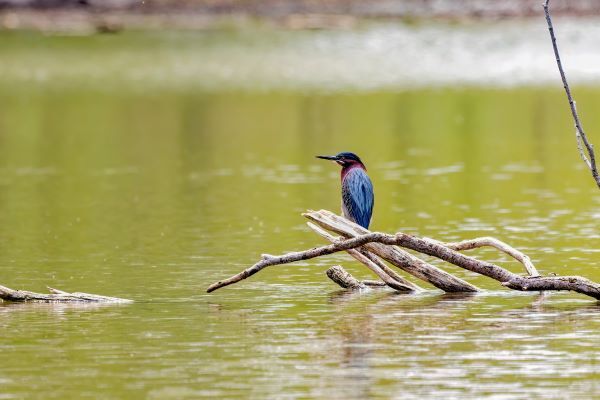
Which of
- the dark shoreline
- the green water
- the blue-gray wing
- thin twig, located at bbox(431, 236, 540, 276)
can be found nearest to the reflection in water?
the green water

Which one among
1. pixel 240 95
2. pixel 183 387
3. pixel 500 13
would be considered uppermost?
pixel 500 13

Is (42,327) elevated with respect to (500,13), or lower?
lower

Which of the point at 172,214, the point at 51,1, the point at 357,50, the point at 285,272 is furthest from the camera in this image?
the point at 51,1

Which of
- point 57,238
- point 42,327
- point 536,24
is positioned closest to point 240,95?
point 536,24

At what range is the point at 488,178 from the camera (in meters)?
27.8

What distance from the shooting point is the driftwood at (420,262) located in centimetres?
1382

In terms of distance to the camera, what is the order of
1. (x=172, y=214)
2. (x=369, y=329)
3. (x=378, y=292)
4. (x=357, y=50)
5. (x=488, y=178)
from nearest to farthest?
(x=369, y=329)
(x=378, y=292)
(x=172, y=214)
(x=488, y=178)
(x=357, y=50)

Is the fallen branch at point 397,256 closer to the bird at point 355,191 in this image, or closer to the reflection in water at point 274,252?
the reflection in water at point 274,252

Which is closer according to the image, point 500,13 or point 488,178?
point 488,178

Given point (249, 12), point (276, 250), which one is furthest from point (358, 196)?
point (249, 12)

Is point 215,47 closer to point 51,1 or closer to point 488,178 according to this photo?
point 51,1

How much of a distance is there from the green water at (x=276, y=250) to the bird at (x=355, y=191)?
0.70 metres

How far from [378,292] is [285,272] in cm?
185

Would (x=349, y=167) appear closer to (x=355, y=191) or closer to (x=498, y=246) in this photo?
(x=355, y=191)
